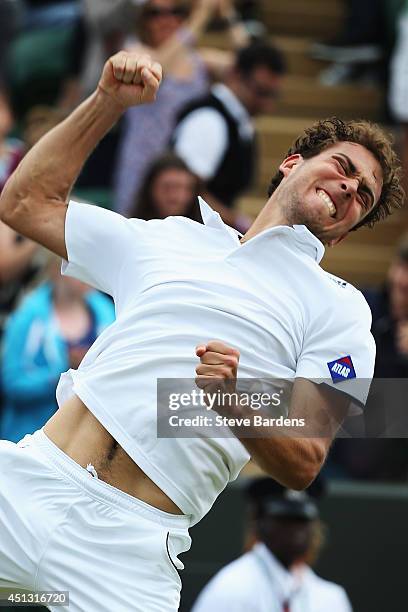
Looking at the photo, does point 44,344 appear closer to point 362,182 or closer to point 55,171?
point 55,171

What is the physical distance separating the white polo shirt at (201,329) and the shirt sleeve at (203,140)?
3.65 meters

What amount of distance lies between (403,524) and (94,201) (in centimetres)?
270

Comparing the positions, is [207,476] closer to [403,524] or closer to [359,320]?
[359,320]

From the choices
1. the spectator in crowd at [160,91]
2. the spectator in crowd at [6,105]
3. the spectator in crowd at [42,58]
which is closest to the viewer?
the spectator in crowd at [6,105]

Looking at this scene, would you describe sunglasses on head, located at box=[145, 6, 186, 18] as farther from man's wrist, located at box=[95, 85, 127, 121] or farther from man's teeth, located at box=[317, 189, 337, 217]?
man's teeth, located at box=[317, 189, 337, 217]

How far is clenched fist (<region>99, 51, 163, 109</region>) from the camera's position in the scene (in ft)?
12.4

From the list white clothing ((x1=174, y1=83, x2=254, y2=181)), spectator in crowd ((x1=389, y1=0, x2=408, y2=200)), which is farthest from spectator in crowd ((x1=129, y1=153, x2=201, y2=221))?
spectator in crowd ((x1=389, y1=0, x2=408, y2=200))

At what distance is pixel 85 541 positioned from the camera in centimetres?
350

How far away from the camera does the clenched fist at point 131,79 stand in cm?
379

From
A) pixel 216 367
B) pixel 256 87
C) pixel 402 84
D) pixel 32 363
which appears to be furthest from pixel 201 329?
pixel 402 84

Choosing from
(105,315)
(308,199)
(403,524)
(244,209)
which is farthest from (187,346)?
(244,209)

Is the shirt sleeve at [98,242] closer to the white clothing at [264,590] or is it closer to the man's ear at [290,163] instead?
the man's ear at [290,163]

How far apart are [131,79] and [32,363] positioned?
9.19ft

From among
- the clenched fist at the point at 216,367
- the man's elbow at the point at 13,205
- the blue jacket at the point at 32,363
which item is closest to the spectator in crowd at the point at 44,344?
the blue jacket at the point at 32,363
